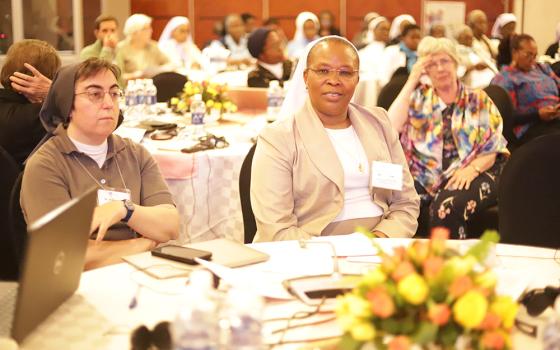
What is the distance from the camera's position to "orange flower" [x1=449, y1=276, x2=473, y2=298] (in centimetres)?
141

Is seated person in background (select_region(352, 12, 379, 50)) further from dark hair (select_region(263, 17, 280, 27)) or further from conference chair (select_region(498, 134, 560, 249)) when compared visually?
conference chair (select_region(498, 134, 560, 249))

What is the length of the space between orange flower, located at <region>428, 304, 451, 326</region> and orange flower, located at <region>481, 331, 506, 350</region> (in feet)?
0.26

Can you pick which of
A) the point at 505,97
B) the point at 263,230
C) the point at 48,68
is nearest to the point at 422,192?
the point at 505,97

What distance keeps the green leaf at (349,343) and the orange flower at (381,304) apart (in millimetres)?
69

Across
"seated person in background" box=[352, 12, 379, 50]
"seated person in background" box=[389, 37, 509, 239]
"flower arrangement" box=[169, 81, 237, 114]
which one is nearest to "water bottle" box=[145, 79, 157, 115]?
"flower arrangement" box=[169, 81, 237, 114]

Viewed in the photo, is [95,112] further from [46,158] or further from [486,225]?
[486,225]

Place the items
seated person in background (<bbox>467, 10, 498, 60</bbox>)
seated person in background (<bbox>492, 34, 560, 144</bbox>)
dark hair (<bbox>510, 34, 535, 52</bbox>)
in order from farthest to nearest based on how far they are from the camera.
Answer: seated person in background (<bbox>467, 10, 498, 60</bbox>), dark hair (<bbox>510, 34, 535, 52</bbox>), seated person in background (<bbox>492, 34, 560, 144</bbox>)

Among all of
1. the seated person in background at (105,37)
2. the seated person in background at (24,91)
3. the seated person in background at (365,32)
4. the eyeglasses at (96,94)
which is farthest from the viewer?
the seated person in background at (365,32)

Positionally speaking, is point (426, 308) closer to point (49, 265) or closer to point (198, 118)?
point (49, 265)

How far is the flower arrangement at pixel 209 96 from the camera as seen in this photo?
578 cm

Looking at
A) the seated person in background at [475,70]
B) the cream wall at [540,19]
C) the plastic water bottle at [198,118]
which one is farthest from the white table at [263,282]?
the cream wall at [540,19]

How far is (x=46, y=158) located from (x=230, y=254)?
0.88m

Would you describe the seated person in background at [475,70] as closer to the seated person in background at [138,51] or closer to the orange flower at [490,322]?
the seated person in background at [138,51]

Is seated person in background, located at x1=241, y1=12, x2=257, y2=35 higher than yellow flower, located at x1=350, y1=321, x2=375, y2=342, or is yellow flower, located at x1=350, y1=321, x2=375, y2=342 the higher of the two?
seated person in background, located at x1=241, y1=12, x2=257, y2=35
